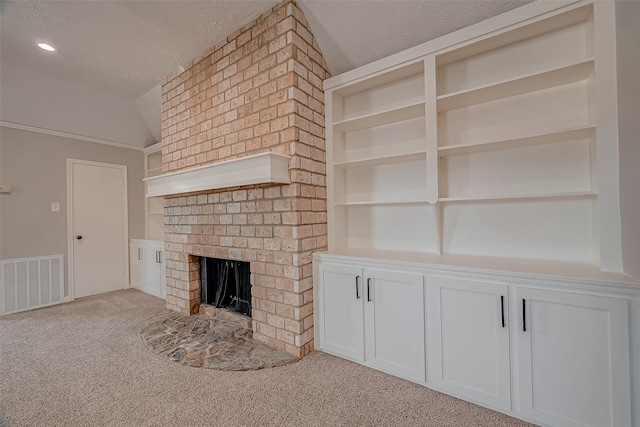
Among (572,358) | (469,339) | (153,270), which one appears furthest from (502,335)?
(153,270)

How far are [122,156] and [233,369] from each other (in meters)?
3.90

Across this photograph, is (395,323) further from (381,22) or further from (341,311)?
(381,22)

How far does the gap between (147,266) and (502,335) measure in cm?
433

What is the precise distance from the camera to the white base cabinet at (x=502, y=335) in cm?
128

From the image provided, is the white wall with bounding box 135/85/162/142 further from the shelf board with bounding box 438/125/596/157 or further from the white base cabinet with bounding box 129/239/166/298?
the shelf board with bounding box 438/125/596/157

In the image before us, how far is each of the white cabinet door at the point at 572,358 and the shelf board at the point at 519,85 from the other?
4.13 feet

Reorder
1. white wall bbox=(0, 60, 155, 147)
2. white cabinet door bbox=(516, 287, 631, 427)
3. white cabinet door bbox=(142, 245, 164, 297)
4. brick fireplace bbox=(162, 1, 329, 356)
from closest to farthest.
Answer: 1. white cabinet door bbox=(516, 287, 631, 427)
2. brick fireplace bbox=(162, 1, 329, 356)
3. white wall bbox=(0, 60, 155, 147)
4. white cabinet door bbox=(142, 245, 164, 297)

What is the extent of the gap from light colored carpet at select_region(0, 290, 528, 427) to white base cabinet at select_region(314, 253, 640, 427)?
0.47 feet

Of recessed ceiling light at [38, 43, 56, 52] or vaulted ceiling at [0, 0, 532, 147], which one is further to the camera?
recessed ceiling light at [38, 43, 56, 52]

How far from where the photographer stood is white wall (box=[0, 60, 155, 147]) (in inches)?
122

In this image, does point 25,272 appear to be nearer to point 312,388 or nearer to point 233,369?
point 233,369

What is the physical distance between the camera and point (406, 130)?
2.32 meters

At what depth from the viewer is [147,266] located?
4.02 metres

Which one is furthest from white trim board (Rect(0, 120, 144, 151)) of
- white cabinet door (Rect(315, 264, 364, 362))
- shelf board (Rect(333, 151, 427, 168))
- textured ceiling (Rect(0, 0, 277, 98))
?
white cabinet door (Rect(315, 264, 364, 362))
